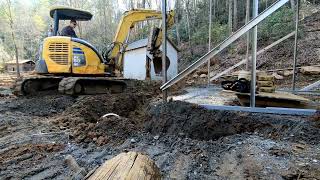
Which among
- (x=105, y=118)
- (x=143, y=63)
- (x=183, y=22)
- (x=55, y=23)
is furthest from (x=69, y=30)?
(x=183, y=22)

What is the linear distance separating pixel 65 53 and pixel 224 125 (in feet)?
20.4

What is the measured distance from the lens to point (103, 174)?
2170 millimetres

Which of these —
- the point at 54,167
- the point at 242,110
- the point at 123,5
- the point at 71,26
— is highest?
the point at 123,5

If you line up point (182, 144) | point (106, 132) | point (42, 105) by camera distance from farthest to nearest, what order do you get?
point (42, 105) < point (106, 132) < point (182, 144)

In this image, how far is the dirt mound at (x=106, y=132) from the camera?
15.3 feet

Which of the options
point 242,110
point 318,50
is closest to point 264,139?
point 242,110

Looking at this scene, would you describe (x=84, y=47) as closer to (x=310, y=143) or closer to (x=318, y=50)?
(x=310, y=143)

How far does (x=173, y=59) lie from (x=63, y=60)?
29.2 feet

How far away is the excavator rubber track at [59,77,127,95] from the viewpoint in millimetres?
8677

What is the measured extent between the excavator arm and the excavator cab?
3.27 feet

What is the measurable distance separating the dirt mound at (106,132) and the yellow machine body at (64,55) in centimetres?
455

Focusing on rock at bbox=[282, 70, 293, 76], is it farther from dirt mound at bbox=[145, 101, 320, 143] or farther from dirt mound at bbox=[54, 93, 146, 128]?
dirt mound at bbox=[145, 101, 320, 143]

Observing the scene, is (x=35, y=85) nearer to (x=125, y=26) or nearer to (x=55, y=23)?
(x=55, y=23)

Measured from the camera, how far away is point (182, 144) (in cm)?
429
